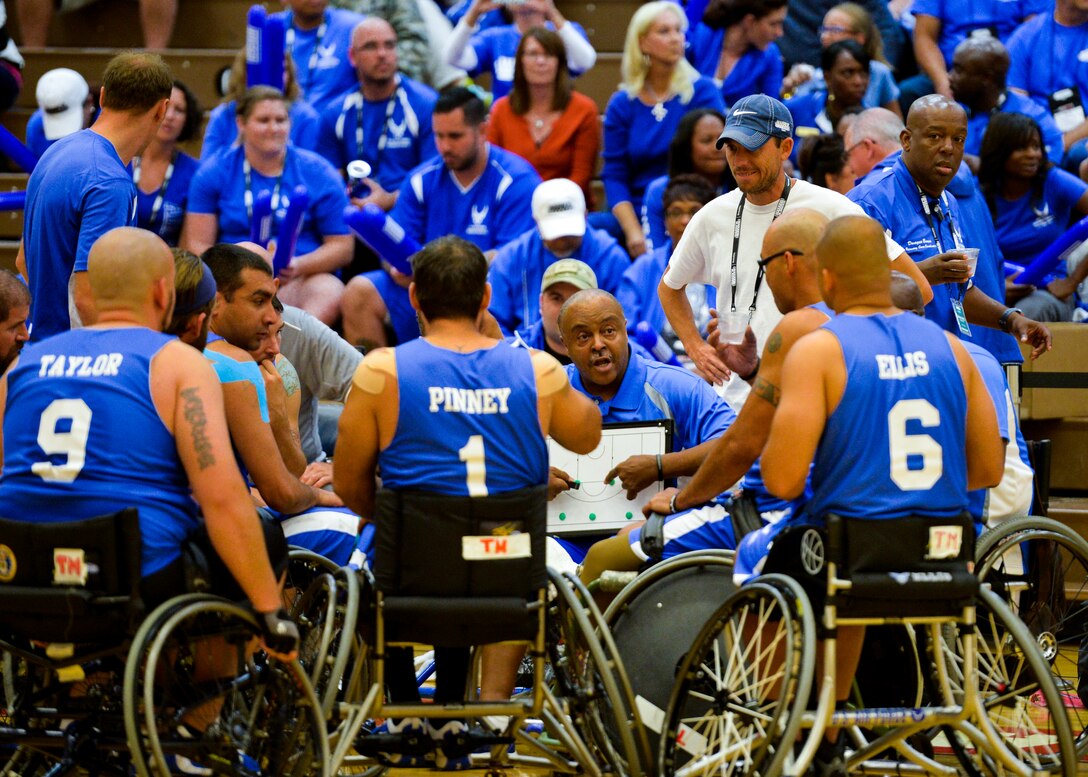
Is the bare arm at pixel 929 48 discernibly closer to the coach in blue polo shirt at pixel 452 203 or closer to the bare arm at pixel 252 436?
the coach in blue polo shirt at pixel 452 203

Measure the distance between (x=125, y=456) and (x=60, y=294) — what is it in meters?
1.31

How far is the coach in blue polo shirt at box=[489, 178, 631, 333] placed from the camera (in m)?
6.98

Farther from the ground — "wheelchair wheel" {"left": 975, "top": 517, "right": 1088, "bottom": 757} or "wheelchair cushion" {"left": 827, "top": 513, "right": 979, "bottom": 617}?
"wheelchair cushion" {"left": 827, "top": 513, "right": 979, "bottom": 617}

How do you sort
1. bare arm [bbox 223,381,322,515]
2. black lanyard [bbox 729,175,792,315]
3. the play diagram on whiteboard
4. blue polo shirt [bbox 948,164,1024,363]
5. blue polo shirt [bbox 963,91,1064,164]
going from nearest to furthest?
bare arm [bbox 223,381,322,515]
the play diagram on whiteboard
black lanyard [bbox 729,175,792,315]
blue polo shirt [bbox 948,164,1024,363]
blue polo shirt [bbox 963,91,1064,164]

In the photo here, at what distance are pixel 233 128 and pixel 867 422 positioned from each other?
18.3 feet

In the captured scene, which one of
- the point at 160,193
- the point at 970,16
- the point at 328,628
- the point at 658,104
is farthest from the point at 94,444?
the point at 970,16

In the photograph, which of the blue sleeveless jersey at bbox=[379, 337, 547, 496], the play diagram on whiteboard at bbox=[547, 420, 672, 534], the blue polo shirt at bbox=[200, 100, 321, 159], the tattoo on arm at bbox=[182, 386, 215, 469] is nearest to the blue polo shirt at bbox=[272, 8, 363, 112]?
the blue polo shirt at bbox=[200, 100, 321, 159]

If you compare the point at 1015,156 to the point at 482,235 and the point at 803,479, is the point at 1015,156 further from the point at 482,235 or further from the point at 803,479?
the point at 803,479

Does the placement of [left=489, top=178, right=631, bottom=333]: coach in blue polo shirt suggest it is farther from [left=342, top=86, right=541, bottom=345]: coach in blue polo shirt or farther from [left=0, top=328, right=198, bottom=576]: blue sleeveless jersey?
[left=0, top=328, right=198, bottom=576]: blue sleeveless jersey

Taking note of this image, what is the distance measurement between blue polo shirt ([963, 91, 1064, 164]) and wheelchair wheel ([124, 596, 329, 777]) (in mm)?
5646

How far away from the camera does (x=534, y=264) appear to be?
7031 mm

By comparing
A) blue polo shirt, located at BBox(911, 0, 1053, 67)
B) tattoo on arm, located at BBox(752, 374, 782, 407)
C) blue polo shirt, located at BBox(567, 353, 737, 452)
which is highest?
blue polo shirt, located at BBox(911, 0, 1053, 67)

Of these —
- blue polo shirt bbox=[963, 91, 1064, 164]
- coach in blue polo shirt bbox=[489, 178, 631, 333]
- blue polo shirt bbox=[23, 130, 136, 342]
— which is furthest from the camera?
blue polo shirt bbox=[963, 91, 1064, 164]

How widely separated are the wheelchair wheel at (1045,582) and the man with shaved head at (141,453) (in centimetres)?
205
